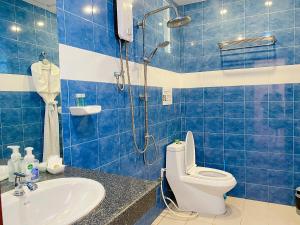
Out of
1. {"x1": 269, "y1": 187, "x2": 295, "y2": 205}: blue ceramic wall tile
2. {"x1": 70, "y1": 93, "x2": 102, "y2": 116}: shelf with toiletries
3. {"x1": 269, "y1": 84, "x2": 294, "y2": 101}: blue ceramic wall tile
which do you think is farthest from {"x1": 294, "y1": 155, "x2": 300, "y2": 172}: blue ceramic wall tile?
{"x1": 70, "y1": 93, "x2": 102, "y2": 116}: shelf with toiletries

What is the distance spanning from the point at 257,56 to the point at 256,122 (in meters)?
0.77

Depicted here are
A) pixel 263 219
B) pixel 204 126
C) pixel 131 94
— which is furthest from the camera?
pixel 204 126

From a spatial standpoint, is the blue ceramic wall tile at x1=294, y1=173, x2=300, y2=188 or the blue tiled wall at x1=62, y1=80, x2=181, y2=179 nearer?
the blue tiled wall at x1=62, y1=80, x2=181, y2=179

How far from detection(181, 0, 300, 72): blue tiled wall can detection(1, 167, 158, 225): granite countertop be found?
2203mm

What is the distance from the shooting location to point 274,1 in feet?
8.32

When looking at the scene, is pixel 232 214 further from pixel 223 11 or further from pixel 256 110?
pixel 223 11

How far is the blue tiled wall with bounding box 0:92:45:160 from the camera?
3.32 feet

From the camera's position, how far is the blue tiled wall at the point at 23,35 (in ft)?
3.33

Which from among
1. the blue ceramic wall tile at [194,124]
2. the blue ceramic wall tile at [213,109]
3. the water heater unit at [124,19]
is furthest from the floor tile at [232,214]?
the water heater unit at [124,19]

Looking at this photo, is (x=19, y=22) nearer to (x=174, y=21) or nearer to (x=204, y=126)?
(x=174, y=21)

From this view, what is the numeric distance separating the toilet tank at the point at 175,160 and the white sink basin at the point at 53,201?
1.54 meters

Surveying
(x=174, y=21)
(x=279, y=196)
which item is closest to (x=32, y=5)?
(x=174, y=21)

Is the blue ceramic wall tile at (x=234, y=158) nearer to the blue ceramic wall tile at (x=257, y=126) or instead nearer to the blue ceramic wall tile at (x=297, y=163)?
the blue ceramic wall tile at (x=257, y=126)

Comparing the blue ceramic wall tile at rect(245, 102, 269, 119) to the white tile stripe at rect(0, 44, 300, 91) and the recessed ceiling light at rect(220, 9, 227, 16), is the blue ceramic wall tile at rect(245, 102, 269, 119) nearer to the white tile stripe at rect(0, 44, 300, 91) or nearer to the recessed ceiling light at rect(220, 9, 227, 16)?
the white tile stripe at rect(0, 44, 300, 91)
